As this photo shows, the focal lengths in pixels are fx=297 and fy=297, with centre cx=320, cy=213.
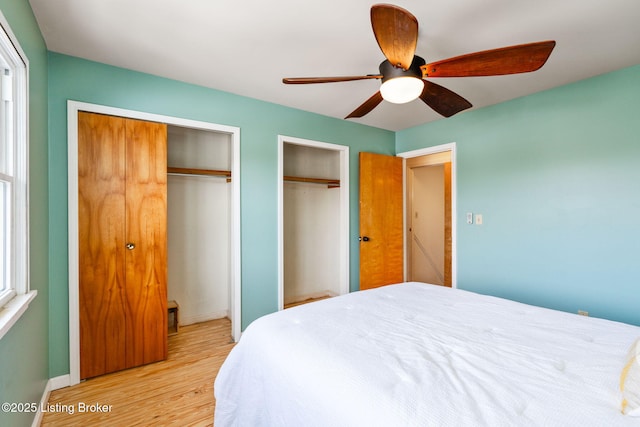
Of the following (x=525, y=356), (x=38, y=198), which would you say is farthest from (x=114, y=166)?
(x=525, y=356)

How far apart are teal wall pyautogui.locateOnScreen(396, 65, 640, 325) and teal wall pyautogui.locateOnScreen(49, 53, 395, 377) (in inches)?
51.7

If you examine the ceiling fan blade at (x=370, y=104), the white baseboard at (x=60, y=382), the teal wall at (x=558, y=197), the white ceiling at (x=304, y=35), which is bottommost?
the white baseboard at (x=60, y=382)

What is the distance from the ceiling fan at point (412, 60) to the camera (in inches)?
50.4

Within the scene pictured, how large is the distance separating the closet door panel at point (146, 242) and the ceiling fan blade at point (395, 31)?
1.97 metres

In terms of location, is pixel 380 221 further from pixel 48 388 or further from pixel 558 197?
pixel 48 388

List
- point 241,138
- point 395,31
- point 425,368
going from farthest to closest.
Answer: point 241,138 → point 395,31 → point 425,368

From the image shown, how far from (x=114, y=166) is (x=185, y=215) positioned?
44.9 inches

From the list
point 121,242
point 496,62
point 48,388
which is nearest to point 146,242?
point 121,242

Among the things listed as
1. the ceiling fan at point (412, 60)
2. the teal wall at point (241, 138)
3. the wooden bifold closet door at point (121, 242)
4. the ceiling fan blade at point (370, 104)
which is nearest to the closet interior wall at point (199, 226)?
the teal wall at point (241, 138)

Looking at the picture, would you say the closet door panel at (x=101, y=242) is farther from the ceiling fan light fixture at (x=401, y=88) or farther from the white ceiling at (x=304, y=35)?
the ceiling fan light fixture at (x=401, y=88)

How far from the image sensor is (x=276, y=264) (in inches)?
123

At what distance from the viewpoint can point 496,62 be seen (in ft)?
4.93

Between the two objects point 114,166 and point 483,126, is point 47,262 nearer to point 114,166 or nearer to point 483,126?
point 114,166

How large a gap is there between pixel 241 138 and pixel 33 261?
1.82 meters
